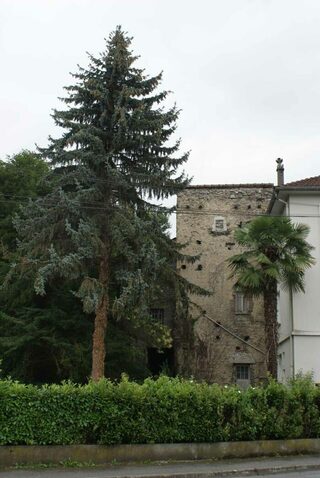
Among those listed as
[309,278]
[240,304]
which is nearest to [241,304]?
[240,304]

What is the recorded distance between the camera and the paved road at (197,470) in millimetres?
10984

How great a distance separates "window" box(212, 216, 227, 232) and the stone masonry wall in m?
0.12

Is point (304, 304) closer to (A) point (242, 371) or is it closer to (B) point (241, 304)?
(B) point (241, 304)

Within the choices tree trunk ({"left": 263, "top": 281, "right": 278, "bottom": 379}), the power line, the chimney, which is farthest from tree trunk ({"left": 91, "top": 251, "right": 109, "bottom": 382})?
the chimney

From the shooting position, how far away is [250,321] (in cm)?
3173

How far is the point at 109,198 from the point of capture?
22.5m

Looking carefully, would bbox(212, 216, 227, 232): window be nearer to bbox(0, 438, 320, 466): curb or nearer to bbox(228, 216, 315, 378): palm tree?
bbox(228, 216, 315, 378): palm tree

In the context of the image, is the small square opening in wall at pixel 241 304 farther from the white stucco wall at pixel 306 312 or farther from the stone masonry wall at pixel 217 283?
the white stucco wall at pixel 306 312

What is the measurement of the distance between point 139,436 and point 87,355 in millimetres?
10543

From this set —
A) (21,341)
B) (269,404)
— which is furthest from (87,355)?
(269,404)

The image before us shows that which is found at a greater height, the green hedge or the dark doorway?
the dark doorway

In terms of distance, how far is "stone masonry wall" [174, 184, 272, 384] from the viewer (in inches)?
1224

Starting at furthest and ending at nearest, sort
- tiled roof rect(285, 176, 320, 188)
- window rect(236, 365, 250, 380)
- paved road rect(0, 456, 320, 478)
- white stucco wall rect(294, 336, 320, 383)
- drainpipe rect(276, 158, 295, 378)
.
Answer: window rect(236, 365, 250, 380)
tiled roof rect(285, 176, 320, 188)
drainpipe rect(276, 158, 295, 378)
white stucco wall rect(294, 336, 320, 383)
paved road rect(0, 456, 320, 478)

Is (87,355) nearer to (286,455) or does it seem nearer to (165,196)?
(165,196)
